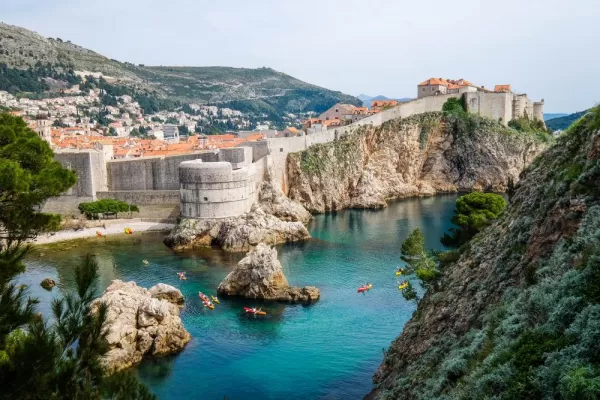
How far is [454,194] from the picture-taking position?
1921 inches

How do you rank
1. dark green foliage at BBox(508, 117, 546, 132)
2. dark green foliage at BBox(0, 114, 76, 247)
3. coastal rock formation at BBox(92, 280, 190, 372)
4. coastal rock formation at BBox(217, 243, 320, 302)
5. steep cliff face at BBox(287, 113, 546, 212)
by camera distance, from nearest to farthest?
1. dark green foliage at BBox(0, 114, 76, 247)
2. coastal rock formation at BBox(92, 280, 190, 372)
3. coastal rock formation at BBox(217, 243, 320, 302)
4. steep cliff face at BBox(287, 113, 546, 212)
5. dark green foliage at BBox(508, 117, 546, 132)

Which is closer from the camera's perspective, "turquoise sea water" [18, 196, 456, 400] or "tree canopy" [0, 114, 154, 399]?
"tree canopy" [0, 114, 154, 399]

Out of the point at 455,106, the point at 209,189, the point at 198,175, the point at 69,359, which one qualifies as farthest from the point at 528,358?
the point at 455,106

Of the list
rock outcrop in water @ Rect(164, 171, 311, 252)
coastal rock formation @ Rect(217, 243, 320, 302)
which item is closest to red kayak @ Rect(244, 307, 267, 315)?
coastal rock formation @ Rect(217, 243, 320, 302)

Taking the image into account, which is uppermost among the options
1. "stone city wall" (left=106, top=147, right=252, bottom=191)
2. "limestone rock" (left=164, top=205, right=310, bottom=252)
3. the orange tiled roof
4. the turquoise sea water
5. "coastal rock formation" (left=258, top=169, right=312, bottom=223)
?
the orange tiled roof

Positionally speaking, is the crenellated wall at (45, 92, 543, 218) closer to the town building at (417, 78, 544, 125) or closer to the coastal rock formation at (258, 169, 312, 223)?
the coastal rock formation at (258, 169, 312, 223)

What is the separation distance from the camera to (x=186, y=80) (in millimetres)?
154500

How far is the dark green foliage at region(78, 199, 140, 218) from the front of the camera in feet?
119

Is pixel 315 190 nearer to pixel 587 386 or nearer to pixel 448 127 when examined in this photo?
pixel 448 127

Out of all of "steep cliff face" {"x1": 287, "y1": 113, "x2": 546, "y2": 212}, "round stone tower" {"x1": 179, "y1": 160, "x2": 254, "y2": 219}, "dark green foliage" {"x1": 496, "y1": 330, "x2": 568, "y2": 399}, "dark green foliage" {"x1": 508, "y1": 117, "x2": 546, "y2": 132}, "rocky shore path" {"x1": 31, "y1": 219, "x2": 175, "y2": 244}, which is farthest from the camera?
"dark green foliage" {"x1": 508, "y1": 117, "x2": 546, "y2": 132}

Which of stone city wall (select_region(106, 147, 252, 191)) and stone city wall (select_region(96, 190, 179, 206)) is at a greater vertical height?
stone city wall (select_region(106, 147, 252, 191))

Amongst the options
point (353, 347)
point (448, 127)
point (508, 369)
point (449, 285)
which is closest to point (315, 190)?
point (448, 127)

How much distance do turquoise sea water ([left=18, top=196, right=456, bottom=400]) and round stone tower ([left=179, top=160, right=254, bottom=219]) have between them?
283 cm

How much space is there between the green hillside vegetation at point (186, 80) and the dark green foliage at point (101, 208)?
67.0 metres
